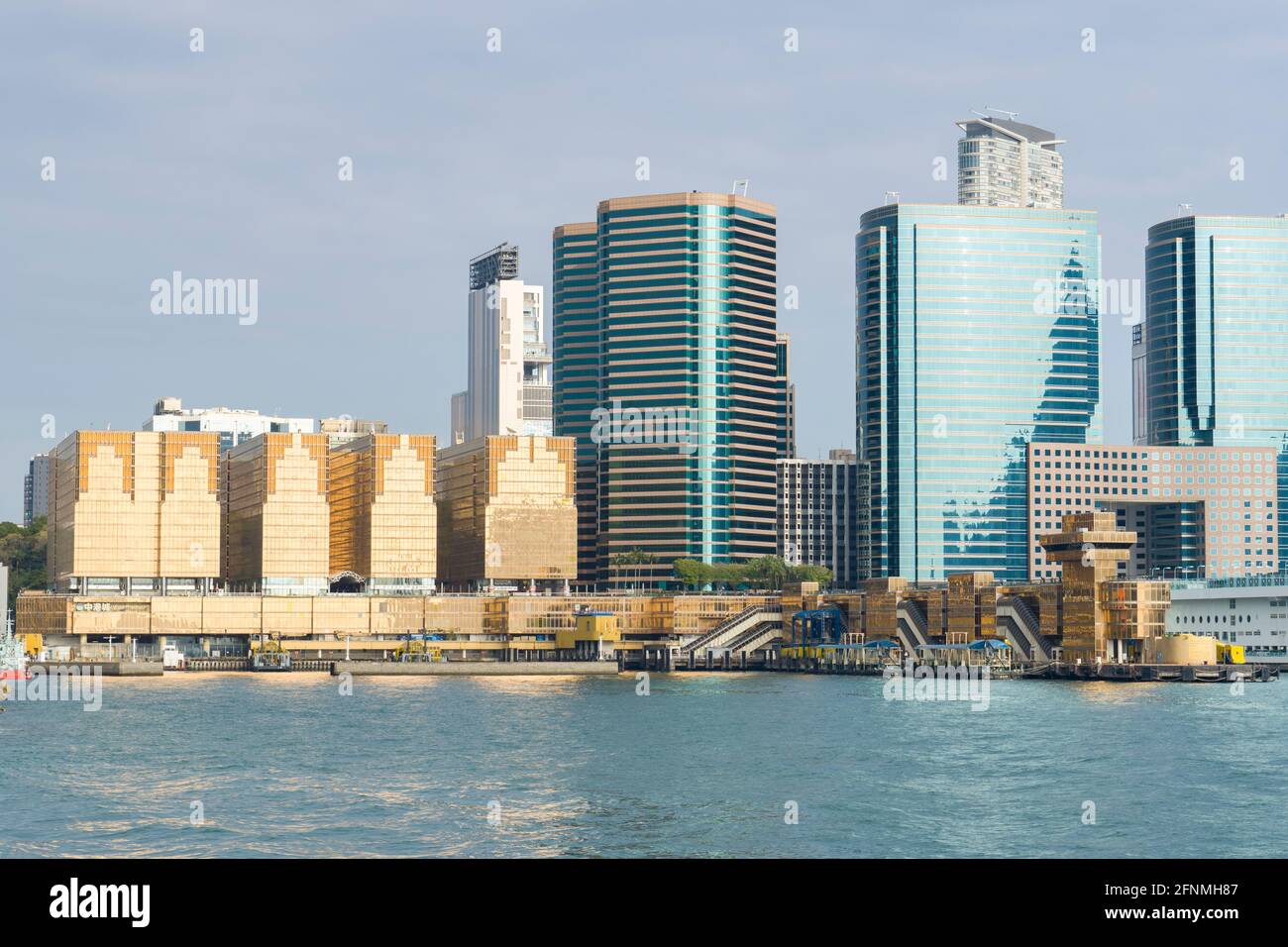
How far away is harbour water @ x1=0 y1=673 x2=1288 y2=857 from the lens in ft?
199

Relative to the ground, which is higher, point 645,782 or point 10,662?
point 645,782

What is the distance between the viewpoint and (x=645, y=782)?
8144 cm

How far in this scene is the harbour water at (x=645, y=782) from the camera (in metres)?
60.5

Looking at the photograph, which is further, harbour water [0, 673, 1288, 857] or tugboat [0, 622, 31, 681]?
tugboat [0, 622, 31, 681]

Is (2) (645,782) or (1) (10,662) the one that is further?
(1) (10,662)

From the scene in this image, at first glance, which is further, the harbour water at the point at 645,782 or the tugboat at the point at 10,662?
the tugboat at the point at 10,662

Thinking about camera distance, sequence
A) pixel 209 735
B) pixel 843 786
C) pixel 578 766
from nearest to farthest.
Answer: pixel 843 786 → pixel 578 766 → pixel 209 735

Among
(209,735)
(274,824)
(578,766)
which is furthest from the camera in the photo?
(209,735)

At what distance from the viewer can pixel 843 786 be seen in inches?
3110

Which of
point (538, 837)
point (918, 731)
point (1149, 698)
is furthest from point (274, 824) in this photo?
point (1149, 698)
